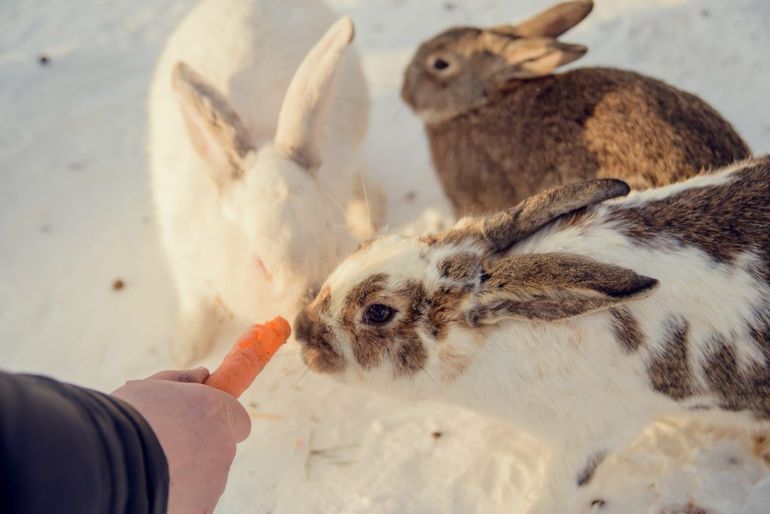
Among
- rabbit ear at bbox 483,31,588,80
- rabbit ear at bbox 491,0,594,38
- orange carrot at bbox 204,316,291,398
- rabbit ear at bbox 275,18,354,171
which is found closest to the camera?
orange carrot at bbox 204,316,291,398

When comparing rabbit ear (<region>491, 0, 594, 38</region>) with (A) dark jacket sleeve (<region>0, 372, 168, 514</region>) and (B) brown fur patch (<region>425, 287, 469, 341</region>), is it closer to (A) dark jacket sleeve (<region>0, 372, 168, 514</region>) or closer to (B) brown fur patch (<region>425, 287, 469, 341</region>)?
(B) brown fur patch (<region>425, 287, 469, 341</region>)

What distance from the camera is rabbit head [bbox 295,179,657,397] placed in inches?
91.4

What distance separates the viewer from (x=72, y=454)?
4.93 ft

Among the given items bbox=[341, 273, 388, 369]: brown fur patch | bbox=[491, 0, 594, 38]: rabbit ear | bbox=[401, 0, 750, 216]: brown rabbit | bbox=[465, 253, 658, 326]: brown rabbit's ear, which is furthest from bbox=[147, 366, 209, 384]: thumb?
bbox=[491, 0, 594, 38]: rabbit ear

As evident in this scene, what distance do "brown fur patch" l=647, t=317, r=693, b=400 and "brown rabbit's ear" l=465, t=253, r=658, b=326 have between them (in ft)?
1.45

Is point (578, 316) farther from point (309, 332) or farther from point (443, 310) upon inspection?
point (309, 332)

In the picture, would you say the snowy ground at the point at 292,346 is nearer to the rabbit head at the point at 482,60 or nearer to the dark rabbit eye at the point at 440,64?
the rabbit head at the point at 482,60

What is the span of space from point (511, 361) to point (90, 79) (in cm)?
402

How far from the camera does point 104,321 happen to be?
4.02 meters

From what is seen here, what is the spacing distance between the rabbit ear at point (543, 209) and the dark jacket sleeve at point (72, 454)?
127 centimetres

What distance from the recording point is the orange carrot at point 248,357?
2.49 metres

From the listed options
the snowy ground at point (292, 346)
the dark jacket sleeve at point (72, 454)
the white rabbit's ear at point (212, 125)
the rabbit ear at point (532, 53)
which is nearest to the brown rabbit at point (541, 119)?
the rabbit ear at point (532, 53)

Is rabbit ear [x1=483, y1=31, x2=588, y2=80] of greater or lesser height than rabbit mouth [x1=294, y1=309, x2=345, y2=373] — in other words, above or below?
above

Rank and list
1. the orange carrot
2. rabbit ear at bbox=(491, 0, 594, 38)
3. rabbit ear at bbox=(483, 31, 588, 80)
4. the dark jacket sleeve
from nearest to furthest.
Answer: the dark jacket sleeve
the orange carrot
rabbit ear at bbox=(483, 31, 588, 80)
rabbit ear at bbox=(491, 0, 594, 38)
